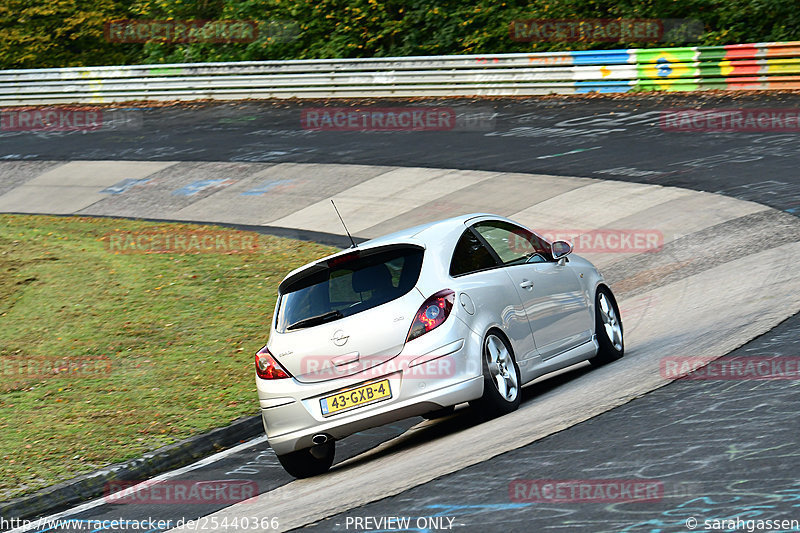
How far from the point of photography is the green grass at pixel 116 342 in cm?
987

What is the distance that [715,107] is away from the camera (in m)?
23.5

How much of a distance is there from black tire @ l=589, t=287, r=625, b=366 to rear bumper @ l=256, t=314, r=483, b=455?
7.36ft

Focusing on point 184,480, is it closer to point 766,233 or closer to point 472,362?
point 472,362

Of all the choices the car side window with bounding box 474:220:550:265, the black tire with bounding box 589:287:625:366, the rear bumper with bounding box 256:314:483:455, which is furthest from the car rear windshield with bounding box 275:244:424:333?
the black tire with bounding box 589:287:625:366

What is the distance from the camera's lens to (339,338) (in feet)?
26.5

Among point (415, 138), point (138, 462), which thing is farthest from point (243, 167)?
point (138, 462)

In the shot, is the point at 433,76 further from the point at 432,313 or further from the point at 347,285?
the point at 432,313

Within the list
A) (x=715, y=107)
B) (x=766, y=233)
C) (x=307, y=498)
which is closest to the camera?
(x=307, y=498)

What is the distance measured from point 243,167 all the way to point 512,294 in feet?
52.2

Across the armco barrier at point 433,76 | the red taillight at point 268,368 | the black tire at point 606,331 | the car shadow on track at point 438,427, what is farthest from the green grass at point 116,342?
the armco barrier at point 433,76

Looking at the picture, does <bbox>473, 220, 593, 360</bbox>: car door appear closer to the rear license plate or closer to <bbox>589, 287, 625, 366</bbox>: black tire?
<bbox>589, 287, 625, 366</bbox>: black tire

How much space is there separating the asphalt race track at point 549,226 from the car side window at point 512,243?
1.11m

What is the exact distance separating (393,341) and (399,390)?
0.34 m

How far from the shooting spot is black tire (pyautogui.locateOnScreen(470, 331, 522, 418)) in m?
8.22
